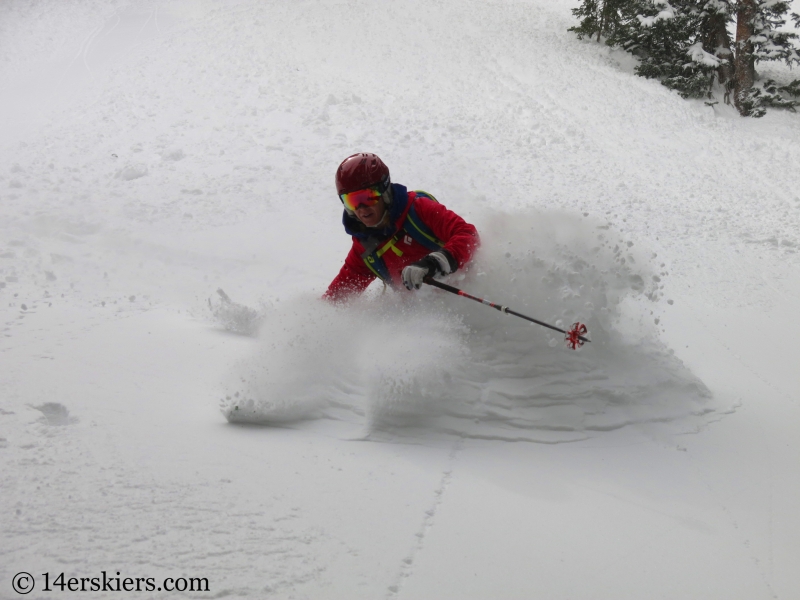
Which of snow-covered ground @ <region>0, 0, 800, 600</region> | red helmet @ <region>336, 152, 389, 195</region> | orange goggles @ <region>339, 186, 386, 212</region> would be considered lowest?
snow-covered ground @ <region>0, 0, 800, 600</region>

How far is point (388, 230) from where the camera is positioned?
4.46 m

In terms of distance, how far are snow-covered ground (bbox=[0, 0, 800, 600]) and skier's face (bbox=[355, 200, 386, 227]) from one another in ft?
1.88

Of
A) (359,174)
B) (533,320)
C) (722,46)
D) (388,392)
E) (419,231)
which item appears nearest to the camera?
(388,392)

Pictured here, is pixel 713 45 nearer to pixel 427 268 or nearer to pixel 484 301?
pixel 484 301

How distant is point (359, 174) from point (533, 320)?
1523 millimetres

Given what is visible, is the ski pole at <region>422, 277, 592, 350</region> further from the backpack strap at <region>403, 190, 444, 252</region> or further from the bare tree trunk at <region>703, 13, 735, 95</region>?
the bare tree trunk at <region>703, 13, 735, 95</region>

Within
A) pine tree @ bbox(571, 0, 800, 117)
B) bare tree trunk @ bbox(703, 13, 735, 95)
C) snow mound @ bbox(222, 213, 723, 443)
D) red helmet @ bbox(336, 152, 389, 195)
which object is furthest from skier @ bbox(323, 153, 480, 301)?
bare tree trunk @ bbox(703, 13, 735, 95)

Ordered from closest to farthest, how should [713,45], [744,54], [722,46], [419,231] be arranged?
[419,231], [744,54], [722,46], [713,45]

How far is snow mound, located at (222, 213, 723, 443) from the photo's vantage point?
3689 mm

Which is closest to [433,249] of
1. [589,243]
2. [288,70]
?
[589,243]

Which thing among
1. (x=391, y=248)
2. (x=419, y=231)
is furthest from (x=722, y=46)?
(x=391, y=248)

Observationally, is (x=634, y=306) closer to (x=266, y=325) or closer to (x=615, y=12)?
(x=266, y=325)

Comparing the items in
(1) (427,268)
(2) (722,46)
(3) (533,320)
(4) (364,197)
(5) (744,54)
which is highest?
(2) (722,46)

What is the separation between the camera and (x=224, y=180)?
982 cm
